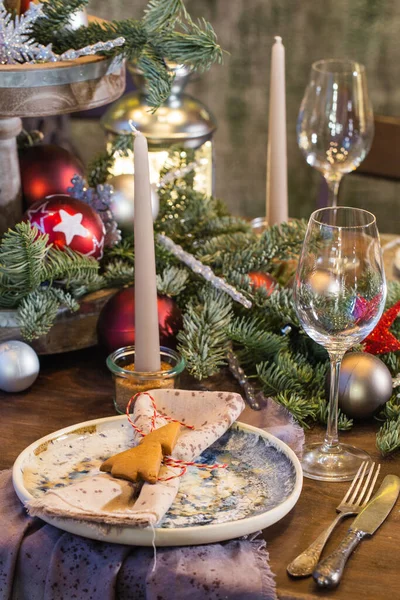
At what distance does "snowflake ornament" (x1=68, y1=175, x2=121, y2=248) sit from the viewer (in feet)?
3.55

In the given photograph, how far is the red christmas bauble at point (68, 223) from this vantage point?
0.98 meters

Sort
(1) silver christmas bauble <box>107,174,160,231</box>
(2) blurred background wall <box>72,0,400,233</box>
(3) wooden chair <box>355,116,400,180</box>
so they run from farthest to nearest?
1. (2) blurred background wall <box>72,0,400,233</box>
2. (3) wooden chair <box>355,116,400,180</box>
3. (1) silver christmas bauble <box>107,174,160,231</box>

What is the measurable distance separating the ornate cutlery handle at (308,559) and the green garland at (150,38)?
0.55 metres

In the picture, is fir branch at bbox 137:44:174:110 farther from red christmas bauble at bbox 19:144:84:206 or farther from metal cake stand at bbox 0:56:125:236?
red christmas bauble at bbox 19:144:84:206

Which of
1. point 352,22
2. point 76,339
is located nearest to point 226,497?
point 76,339

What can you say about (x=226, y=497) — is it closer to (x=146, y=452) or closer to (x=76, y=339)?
(x=146, y=452)

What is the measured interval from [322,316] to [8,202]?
1.66 ft

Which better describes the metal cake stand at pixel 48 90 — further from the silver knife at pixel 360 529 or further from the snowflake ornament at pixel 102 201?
the silver knife at pixel 360 529

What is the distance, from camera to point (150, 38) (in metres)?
1.02

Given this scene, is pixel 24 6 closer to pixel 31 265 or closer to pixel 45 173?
pixel 45 173

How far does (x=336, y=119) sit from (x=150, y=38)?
364 millimetres

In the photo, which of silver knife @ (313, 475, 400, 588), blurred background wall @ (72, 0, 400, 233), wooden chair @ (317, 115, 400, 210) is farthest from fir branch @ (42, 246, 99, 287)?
blurred background wall @ (72, 0, 400, 233)

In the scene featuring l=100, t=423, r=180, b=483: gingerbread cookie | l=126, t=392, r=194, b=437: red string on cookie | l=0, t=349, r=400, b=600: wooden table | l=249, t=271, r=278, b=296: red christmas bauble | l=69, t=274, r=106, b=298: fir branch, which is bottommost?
l=0, t=349, r=400, b=600: wooden table

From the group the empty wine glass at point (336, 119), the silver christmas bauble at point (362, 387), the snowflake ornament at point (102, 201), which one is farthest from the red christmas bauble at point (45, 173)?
the silver christmas bauble at point (362, 387)
